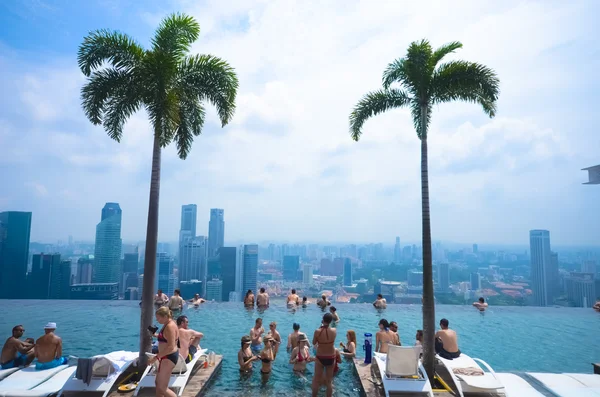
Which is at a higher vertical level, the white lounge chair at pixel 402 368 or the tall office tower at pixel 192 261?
the white lounge chair at pixel 402 368

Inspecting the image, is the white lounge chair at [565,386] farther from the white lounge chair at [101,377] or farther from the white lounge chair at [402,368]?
the white lounge chair at [101,377]

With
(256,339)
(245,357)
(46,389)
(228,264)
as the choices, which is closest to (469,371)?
(245,357)

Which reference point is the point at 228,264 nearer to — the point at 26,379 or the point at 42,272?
the point at 42,272

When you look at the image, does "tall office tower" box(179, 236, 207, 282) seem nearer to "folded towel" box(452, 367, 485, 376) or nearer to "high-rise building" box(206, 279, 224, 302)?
"high-rise building" box(206, 279, 224, 302)

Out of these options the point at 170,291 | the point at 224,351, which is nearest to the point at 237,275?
the point at 170,291

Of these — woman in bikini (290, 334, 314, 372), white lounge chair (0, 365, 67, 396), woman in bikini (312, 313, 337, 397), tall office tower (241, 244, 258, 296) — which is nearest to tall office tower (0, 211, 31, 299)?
tall office tower (241, 244, 258, 296)

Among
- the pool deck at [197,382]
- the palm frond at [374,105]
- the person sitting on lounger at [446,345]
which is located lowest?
the pool deck at [197,382]

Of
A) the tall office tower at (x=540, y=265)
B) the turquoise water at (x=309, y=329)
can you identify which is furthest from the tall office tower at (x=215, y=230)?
the turquoise water at (x=309, y=329)
